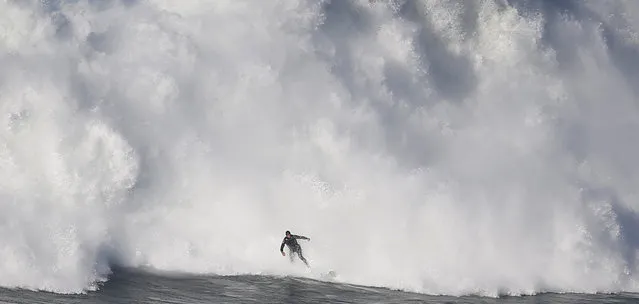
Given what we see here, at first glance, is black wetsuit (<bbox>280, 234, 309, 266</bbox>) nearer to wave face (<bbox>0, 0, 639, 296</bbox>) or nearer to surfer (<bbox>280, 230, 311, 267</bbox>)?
surfer (<bbox>280, 230, 311, 267</bbox>)

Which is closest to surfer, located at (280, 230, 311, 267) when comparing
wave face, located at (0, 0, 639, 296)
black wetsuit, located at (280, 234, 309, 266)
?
black wetsuit, located at (280, 234, 309, 266)

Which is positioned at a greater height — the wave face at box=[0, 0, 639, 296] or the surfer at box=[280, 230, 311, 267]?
the wave face at box=[0, 0, 639, 296]

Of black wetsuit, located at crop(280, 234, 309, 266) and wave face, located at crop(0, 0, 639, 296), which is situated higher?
wave face, located at crop(0, 0, 639, 296)

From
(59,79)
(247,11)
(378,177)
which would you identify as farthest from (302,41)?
(59,79)

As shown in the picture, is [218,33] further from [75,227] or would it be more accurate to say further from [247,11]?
[75,227]

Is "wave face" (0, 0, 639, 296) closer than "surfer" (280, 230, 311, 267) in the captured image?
Yes

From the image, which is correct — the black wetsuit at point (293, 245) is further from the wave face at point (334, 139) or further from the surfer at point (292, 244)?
the wave face at point (334, 139)

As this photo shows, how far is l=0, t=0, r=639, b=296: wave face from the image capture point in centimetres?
2100

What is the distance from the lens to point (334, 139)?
2378cm

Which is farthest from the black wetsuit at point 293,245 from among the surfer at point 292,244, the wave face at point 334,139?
the wave face at point 334,139

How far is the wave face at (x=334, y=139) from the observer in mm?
21000

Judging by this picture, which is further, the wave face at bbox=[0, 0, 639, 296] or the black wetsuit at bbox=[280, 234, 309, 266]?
the black wetsuit at bbox=[280, 234, 309, 266]

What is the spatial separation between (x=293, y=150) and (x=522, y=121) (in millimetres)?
7531

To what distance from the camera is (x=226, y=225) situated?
23.2 m
